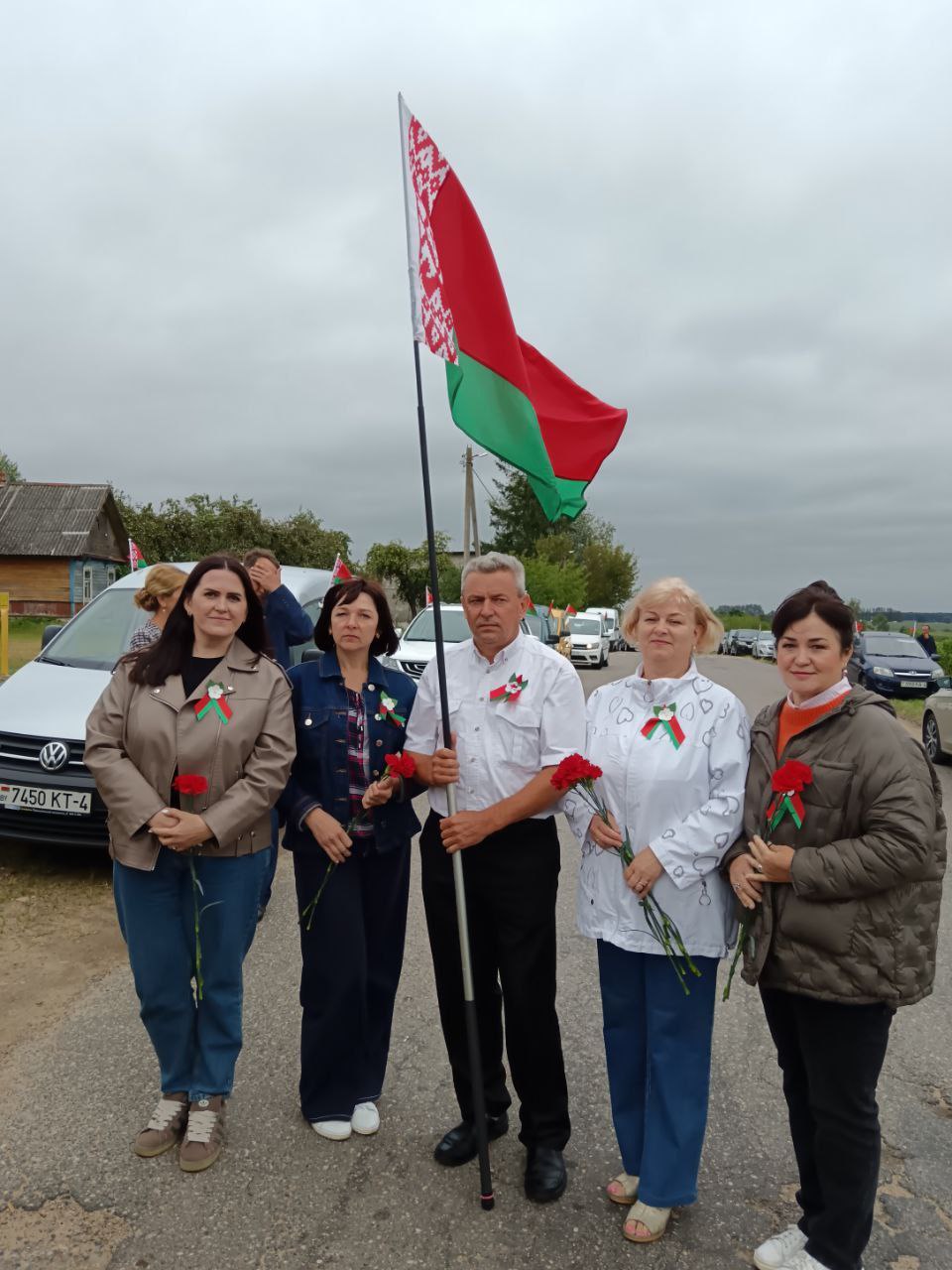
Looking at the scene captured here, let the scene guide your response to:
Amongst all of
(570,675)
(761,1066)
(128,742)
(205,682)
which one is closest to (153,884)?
(128,742)

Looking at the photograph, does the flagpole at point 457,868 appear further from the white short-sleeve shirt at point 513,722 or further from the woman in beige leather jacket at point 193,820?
the woman in beige leather jacket at point 193,820

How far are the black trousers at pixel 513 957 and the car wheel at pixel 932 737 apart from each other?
1065 centimetres

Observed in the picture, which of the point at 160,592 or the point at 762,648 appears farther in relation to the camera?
the point at 762,648

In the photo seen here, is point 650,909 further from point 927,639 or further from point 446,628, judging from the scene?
point 927,639

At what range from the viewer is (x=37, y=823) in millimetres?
5742

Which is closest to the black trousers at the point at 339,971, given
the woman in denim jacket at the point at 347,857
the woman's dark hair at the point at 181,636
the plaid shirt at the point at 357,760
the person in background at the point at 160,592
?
the woman in denim jacket at the point at 347,857

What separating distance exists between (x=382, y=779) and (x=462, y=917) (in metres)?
0.55

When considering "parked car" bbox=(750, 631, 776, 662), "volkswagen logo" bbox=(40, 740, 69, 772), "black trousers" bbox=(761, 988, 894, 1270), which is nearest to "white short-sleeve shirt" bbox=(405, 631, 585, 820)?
"black trousers" bbox=(761, 988, 894, 1270)

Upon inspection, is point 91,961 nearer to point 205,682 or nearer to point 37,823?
point 37,823

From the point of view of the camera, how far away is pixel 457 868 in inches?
119

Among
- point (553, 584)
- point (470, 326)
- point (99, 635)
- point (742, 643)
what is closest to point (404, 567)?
point (553, 584)

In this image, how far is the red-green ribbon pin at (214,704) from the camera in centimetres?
322

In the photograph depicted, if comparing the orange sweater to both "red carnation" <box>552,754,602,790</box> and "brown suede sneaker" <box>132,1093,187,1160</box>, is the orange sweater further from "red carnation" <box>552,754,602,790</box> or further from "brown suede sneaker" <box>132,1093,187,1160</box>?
"brown suede sneaker" <box>132,1093,187,1160</box>

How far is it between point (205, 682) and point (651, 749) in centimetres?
156
